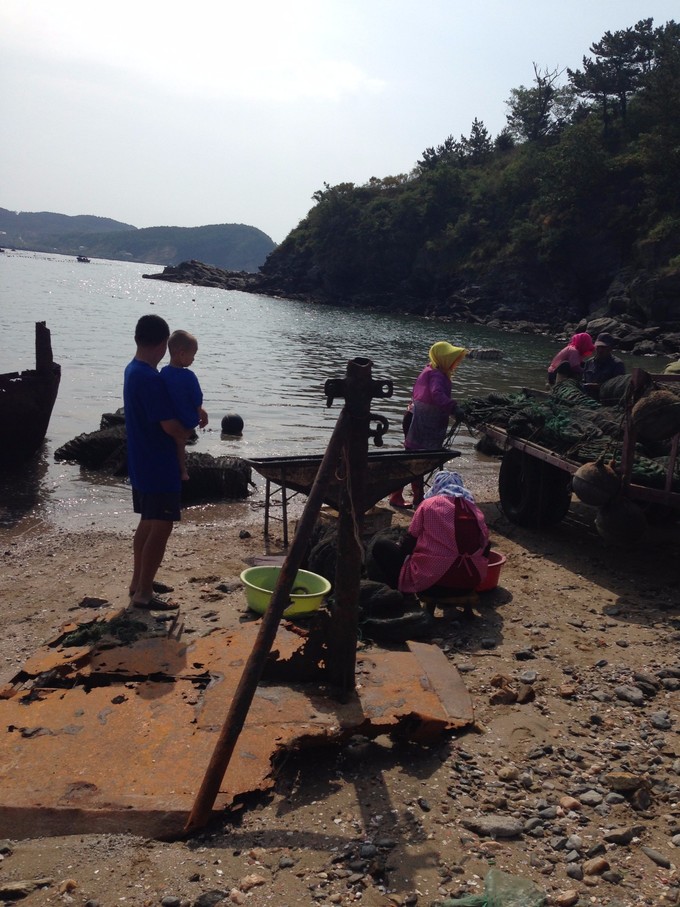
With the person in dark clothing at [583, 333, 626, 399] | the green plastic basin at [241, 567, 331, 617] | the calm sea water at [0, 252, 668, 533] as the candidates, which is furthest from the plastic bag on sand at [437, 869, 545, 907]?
the person in dark clothing at [583, 333, 626, 399]

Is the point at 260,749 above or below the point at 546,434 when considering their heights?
below

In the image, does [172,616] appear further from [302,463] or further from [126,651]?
[302,463]

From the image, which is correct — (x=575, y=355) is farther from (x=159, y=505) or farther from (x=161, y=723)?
(x=161, y=723)

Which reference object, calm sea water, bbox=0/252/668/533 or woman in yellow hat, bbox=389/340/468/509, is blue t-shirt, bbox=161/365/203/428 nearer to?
woman in yellow hat, bbox=389/340/468/509

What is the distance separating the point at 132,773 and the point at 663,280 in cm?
4795

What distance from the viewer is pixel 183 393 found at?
4.96 meters

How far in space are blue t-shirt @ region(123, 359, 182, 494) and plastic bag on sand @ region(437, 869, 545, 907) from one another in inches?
126

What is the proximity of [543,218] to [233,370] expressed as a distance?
46.8 meters

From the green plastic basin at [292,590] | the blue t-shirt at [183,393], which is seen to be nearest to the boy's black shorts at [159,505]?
the blue t-shirt at [183,393]

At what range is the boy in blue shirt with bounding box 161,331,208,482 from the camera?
16.3 feet

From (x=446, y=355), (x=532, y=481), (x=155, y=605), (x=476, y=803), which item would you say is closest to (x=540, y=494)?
(x=532, y=481)

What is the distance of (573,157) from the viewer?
59250mm

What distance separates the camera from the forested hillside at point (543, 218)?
180 feet

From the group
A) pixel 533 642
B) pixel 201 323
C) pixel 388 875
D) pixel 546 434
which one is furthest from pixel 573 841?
pixel 201 323
